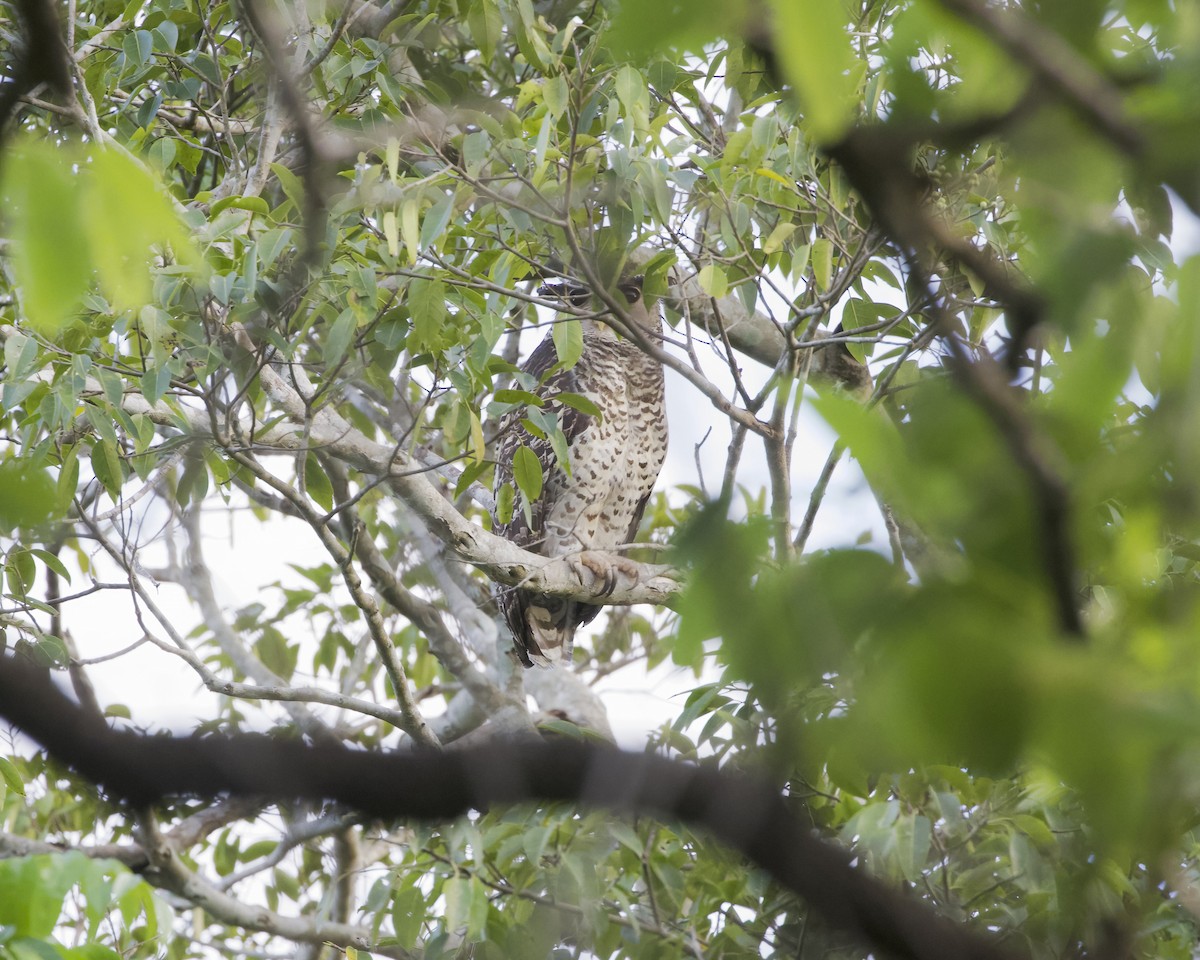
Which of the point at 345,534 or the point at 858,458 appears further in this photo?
the point at 345,534

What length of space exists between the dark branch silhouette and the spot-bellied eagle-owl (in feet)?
12.2

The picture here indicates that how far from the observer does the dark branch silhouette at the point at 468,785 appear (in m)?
0.36

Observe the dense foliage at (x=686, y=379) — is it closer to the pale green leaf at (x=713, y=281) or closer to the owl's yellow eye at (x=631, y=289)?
the pale green leaf at (x=713, y=281)

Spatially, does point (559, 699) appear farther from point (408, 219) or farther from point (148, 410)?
point (408, 219)

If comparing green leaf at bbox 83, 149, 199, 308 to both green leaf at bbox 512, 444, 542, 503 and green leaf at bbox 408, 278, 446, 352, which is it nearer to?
green leaf at bbox 408, 278, 446, 352

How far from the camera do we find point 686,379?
2258 millimetres

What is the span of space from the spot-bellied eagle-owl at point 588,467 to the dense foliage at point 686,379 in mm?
289

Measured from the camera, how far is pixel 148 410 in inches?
112

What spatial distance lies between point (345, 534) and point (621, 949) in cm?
152

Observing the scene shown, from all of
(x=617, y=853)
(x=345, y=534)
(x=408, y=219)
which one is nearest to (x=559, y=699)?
(x=345, y=534)

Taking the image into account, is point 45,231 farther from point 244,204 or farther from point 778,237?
point 778,237

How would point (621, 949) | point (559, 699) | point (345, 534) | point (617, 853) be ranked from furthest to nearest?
point (559, 699) → point (345, 534) → point (617, 853) → point (621, 949)

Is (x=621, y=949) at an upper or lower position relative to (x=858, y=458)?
upper

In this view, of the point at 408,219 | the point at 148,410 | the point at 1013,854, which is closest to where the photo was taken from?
the point at 1013,854
